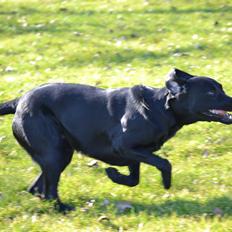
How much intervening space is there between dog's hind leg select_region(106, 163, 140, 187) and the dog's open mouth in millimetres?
768

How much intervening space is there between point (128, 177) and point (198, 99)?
89cm

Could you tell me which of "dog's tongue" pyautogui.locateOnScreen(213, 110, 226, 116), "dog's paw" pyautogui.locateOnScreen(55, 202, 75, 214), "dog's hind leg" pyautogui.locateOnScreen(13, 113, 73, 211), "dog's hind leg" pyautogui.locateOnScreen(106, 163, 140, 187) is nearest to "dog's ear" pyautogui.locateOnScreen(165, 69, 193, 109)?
"dog's tongue" pyautogui.locateOnScreen(213, 110, 226, 116)

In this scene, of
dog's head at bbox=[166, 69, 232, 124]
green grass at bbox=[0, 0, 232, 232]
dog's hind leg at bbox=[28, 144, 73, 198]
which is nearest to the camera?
dog's head at bbox=[166, 69, 232, 124]

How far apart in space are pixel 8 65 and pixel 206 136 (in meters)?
4.20

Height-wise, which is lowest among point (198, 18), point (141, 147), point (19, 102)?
point (198, 18)

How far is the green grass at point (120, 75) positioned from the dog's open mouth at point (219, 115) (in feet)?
2.33

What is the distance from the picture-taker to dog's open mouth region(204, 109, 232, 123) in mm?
4906

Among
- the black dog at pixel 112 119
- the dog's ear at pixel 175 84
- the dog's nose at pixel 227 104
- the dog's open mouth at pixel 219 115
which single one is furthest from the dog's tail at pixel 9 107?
the dog's nose at pixel 227 104

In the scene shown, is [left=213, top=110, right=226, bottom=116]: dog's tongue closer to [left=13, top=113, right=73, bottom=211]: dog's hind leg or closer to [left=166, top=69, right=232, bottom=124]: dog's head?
[left=166, top=69, right=232, bottom=124]: dog's head

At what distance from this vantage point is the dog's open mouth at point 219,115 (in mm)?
4906

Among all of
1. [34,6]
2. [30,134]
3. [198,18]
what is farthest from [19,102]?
[34,6]

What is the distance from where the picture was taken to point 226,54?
9602 mm

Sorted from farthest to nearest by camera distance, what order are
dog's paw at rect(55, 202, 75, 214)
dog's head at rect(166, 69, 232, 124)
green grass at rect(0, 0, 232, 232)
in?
dog's paw at rect(55, 202, 75, 214) → green grass at rect(0, 0, 232, 232) → dog's head at rect(166, 69, 232, 124)

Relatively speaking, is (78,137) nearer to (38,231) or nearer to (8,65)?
(38,231)
